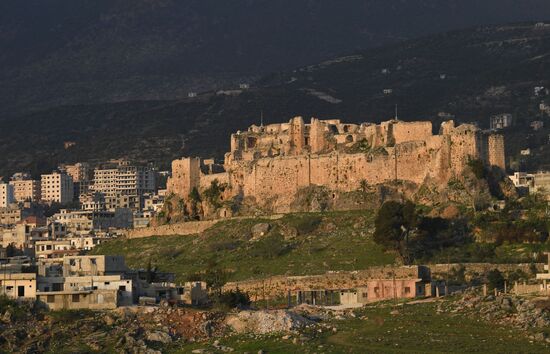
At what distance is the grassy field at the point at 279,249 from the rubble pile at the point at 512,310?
18.2 m

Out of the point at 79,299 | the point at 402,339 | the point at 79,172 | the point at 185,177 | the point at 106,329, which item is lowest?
the point at 402,339

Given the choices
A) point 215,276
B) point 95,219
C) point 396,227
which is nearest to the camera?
point 215,276

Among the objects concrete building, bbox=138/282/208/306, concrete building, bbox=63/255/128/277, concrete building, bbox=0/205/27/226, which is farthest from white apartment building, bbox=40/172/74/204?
concrete building, bbox=138/282/208/306

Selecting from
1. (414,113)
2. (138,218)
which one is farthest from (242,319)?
(414,113)

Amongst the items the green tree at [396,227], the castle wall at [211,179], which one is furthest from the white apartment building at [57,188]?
the green tree at [396,227]

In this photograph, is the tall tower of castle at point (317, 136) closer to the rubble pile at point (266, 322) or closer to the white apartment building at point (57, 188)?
the rubble pile at point (266, 322)

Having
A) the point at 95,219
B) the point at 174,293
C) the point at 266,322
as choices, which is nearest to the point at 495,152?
the point at 174,293

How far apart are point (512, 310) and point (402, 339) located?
5.99 metres

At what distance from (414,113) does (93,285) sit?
11331 centimetres

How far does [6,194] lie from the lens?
180 m

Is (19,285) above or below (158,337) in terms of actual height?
above

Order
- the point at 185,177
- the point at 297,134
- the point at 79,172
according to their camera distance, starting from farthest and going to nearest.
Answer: the point at 79,172 < the point at 185,177 < the point at 297,134

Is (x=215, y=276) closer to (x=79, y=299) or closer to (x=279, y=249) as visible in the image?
(x=279, y=249)

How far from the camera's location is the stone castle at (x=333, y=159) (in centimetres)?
10419
